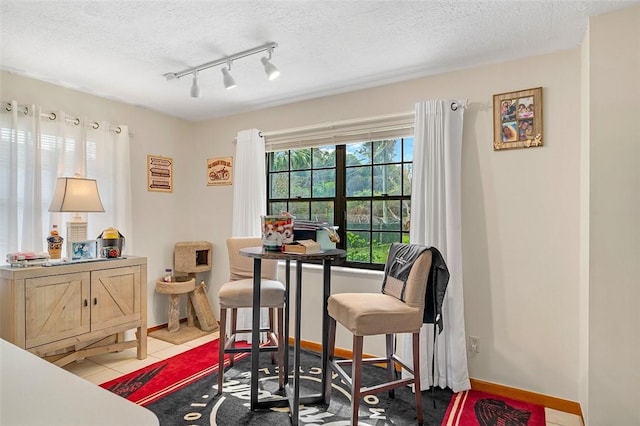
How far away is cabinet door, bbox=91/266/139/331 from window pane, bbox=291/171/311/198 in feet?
5.29

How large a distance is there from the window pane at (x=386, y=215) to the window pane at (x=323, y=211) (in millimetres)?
445

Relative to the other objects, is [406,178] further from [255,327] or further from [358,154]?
[255,327]

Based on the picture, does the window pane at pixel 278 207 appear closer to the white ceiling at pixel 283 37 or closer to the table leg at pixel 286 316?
the white ceiling at pixel 283 37

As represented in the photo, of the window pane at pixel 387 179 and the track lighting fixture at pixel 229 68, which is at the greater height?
the track lighting fixture at pixel 229 68

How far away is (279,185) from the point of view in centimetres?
379

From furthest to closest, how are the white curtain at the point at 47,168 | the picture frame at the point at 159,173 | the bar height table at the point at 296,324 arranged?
the picture frame at the point at 159,173, the white curtain at the point at 47,168, the bar height table at the point at 296,324

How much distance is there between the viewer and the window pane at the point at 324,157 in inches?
134

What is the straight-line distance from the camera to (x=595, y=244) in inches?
77.4

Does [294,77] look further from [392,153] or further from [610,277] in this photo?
[610,277]

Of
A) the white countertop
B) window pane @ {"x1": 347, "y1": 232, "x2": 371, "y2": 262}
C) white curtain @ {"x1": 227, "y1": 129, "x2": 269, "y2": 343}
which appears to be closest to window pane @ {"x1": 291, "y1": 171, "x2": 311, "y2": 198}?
white curtain @ {"x1": 227, "y1": 129, "x2": 269, "y2": 343}

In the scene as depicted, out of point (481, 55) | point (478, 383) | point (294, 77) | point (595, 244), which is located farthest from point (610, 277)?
point (294, 77)

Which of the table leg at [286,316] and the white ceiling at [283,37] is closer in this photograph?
the white ceiling at [283,37]

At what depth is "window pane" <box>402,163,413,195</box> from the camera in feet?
9.93

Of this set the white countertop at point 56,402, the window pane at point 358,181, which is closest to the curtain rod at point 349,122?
the window pane at point 358,181
